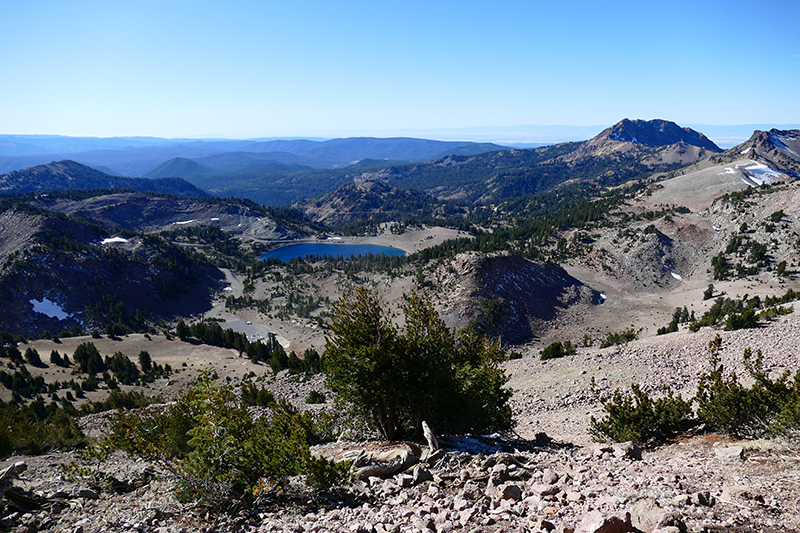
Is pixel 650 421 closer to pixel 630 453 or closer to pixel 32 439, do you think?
pixel 630 453

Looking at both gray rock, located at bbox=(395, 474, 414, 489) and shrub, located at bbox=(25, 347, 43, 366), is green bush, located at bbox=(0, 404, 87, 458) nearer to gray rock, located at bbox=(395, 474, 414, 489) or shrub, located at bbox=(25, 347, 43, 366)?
gray rock, located at bbox=(395, 474, 414, 489)

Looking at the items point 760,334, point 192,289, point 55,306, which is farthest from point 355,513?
point 192,289

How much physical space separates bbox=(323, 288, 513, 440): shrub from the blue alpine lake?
131252 mm

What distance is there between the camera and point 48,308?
82.6 meters

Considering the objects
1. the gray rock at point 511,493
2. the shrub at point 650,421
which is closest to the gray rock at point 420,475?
the gray rock at point 511,493

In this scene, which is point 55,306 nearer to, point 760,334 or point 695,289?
point 760,334

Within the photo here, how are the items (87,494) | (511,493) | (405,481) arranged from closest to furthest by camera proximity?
1. (511,493)
2. (405,481)
3. (87,494)

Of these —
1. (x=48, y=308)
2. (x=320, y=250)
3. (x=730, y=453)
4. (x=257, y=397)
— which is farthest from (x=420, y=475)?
(x=320, y=250)

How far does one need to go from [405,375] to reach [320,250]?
151336mm

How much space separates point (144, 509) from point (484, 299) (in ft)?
177

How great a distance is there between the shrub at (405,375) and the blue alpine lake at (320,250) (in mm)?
131252

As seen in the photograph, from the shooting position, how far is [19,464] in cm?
925

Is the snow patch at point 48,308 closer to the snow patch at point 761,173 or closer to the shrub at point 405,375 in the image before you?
the shrub at point 405,375

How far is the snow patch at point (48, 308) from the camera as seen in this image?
81619mm
